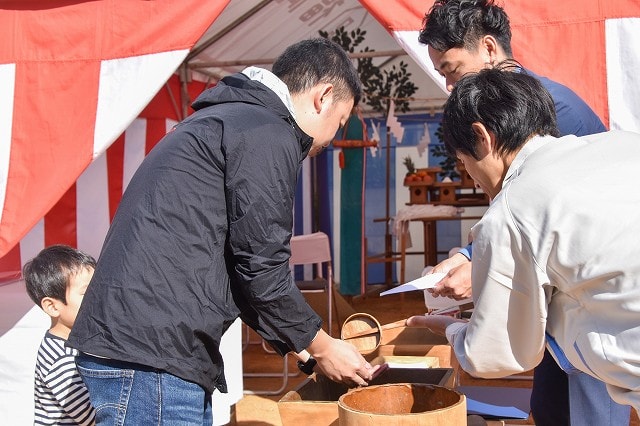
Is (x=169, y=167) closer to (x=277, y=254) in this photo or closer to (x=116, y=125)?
(x=277, y=254)

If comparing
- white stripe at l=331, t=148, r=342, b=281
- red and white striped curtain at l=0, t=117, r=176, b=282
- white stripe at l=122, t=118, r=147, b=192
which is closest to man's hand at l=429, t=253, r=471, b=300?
red and white striped curtain at l=0, t=117, r=176, b=282

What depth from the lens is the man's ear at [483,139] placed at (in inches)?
51.5

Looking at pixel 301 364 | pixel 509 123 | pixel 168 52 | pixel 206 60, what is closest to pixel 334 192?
pixel 206 60

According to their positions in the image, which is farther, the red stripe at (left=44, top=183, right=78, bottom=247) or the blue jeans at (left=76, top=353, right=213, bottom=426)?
the red stripe at (left=44, top=183, right=78, bottom=247)

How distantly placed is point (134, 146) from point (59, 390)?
8.68ft

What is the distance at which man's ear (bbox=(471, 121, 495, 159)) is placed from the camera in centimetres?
131

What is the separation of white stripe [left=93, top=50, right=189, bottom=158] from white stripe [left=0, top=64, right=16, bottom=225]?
358 millimetres

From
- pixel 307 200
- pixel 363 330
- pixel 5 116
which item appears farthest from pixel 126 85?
pixel 307 200

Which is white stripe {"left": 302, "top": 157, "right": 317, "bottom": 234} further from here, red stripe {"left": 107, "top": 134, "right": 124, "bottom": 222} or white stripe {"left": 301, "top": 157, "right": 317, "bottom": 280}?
red stripe {"left": 107, "top": 134, "right": 124, "bottom": 222}

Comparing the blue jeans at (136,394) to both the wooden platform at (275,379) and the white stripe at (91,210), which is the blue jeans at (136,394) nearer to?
the wooden platform at (275,379)

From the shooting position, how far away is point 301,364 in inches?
71.3

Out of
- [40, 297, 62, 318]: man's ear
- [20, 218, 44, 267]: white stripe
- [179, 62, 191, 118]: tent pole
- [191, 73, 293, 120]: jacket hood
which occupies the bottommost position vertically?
[40, 297, 62, 318]: man's ear

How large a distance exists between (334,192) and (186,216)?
669cm

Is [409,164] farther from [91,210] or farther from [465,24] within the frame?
[465,24]
